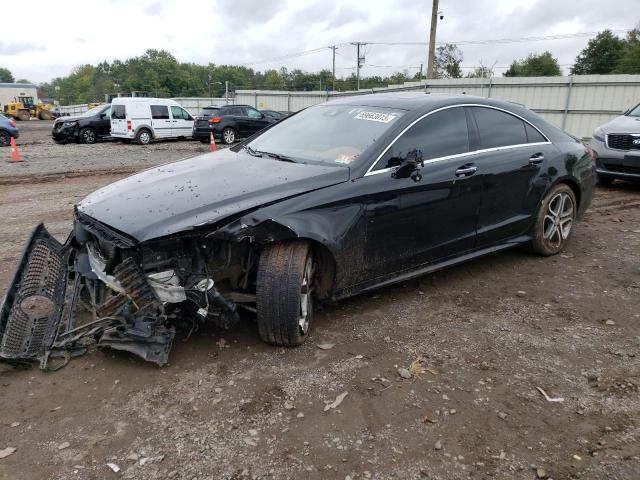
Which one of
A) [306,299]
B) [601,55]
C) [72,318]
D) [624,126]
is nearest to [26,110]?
[624,126]

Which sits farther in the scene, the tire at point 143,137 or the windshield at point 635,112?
the tire at point 143,137

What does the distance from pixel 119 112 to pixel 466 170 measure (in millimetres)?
17852

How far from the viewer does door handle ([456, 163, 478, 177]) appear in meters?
4.13

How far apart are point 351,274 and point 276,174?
→ 0.88 metres

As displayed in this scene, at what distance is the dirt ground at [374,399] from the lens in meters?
2.42

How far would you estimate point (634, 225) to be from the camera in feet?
21.8

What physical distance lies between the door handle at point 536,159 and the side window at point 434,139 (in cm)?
82

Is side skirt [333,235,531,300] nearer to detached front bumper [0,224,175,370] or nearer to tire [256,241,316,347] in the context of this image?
tire [256,241,316,347]

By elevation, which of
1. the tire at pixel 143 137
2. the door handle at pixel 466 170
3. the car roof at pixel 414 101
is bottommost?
the tire at pixel 143 137

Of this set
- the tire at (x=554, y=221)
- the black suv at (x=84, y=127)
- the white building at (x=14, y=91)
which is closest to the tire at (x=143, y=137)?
the black suv at (x=84, y=127)

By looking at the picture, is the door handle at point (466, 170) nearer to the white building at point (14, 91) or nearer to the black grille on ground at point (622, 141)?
the black grille on ground at point (622, 141)

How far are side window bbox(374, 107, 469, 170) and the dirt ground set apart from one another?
1.18 meters

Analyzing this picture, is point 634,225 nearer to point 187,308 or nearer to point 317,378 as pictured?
point 317,378

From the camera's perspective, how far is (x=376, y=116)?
411 cm
